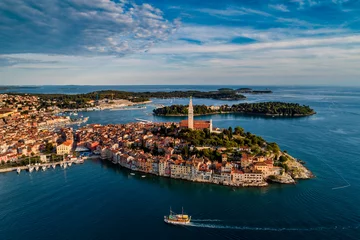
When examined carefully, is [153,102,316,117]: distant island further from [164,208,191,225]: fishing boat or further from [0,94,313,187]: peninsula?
[164,208,191,225]: fishing boat

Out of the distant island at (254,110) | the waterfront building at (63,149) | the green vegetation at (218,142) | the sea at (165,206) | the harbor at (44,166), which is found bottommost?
the sea at (165,206)

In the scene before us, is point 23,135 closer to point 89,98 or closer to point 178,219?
point 178,219

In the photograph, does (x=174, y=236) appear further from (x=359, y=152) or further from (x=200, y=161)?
(x=359, y=152)

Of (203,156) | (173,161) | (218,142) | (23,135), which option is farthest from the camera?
(23,135)

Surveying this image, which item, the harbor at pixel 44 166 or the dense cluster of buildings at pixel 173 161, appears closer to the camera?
the dense cluster of buildings at pixel 173 161

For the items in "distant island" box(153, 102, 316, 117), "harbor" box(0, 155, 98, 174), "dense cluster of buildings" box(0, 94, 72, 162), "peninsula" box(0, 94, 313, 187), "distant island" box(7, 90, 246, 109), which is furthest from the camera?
"distant island" box(7, 90, 246, 109)

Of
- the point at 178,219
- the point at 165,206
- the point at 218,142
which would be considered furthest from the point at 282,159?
the point at 178,219

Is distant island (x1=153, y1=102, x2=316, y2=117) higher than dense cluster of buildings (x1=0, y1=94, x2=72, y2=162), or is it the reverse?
distant island (x1=153, y1=102, x2=316, y2=117)

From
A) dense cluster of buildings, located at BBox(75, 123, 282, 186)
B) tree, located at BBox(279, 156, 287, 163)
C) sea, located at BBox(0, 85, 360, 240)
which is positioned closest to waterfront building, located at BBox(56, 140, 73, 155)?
dense cluster of buildings, located at BBox(75, 123, 282, 186)

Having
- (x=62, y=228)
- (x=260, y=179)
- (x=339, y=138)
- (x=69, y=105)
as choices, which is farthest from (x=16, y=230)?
(x=69, y=105)

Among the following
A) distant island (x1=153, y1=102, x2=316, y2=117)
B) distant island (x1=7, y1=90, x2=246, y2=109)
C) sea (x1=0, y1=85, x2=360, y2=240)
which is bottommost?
sea (x1=0, y1=85, x2=360, y2=240)

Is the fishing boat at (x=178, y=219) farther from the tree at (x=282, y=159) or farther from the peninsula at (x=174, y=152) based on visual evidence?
the tree at (x=282, y=159)

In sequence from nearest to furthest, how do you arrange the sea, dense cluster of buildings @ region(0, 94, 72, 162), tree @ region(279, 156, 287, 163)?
1. the sea
2. tree @ region(279, 156, 287, 163)
3. dense cluster of buildings @ region(0, 94, 72, 162)

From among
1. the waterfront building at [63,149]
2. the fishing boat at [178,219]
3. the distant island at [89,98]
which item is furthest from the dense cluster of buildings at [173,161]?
the distant island at [89,98]
